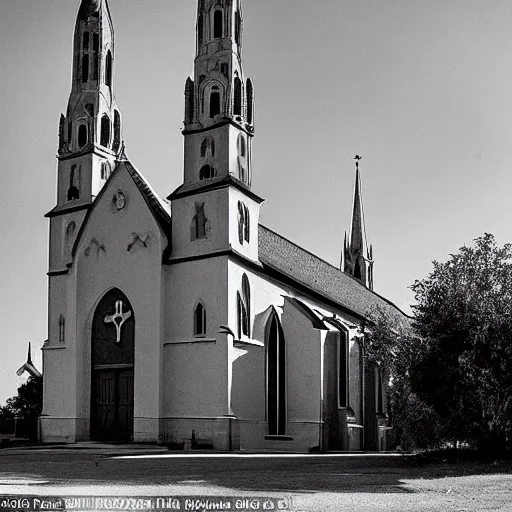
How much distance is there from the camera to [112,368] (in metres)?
39.6

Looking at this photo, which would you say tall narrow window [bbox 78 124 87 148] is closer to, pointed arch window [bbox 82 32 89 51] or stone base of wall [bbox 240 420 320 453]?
pointed arch window [bbox 82 32 89 51]

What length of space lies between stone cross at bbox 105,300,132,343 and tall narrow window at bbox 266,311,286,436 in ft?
20.2

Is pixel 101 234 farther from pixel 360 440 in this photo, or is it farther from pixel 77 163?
pixel 360 440

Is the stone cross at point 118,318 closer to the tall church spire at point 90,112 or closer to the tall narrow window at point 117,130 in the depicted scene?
the tall church spire at point 90,112

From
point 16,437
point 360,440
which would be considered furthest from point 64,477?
point 16,437

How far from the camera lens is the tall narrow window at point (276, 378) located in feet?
128

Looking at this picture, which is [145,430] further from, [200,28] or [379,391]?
[200,28]

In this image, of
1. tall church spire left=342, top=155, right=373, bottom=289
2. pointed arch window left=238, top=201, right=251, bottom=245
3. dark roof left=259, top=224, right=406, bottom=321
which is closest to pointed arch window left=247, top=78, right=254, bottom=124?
pointed arch window left=238, top=201, right=251, bottom=245

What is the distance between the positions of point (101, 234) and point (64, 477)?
22227 millimetres

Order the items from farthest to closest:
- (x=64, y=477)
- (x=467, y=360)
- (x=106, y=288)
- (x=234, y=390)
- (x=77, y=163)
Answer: (x=77, y=163) < (x=106, y=288) < (x=234, y=390) < (x=467, y=360) < (x=64, y=477)

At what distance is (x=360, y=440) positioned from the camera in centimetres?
4188

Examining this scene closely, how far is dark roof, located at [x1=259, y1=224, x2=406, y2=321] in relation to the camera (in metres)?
43.7

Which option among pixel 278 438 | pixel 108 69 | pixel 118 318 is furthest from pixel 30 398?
pixel 108 69

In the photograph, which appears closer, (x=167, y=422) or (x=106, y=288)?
(x=167, y=422)
